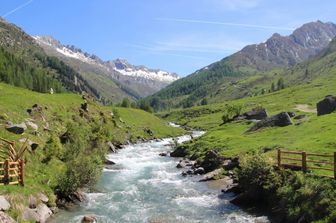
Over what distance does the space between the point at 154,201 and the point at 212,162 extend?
823 inches

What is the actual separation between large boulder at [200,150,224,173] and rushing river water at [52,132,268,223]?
4353 millimetres

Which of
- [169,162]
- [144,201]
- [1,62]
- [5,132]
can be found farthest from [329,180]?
[1,62]

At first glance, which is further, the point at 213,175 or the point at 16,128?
the point at 213,175

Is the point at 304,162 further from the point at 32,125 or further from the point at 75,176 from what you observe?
the point at 32,125

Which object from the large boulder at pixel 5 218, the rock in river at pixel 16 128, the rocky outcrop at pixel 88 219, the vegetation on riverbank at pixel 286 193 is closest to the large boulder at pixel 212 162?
the vegetation on riverbank at pixel 286 193

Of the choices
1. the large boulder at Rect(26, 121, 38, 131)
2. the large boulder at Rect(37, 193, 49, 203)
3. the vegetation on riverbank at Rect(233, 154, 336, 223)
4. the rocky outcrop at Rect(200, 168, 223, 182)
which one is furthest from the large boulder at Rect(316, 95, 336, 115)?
the large boulder at Rect(37, 193, 49, 203)

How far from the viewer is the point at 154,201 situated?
49.7m

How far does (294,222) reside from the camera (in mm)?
37062

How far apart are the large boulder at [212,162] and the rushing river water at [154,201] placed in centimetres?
435

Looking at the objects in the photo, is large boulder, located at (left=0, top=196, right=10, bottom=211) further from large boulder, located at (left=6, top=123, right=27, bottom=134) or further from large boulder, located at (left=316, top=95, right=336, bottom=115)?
large boulder, located at (left=316, top=95, right=336, bottom=115)

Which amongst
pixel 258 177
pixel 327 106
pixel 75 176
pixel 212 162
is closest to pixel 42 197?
pixel 75 176

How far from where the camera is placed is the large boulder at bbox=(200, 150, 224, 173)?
6744cm

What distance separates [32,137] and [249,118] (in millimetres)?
74104

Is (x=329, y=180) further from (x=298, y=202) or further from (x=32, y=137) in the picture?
(x=32, y=137)
